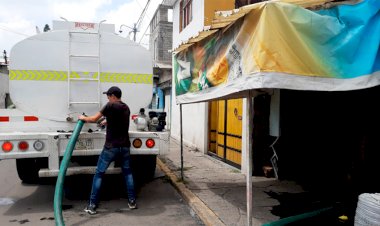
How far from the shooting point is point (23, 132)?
227 inches

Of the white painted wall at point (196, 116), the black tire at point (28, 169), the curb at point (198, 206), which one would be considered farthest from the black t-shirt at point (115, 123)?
the white painted wall at point (196, 116)

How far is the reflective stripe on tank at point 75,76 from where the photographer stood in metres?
5.72

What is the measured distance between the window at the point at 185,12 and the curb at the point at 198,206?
310 inches

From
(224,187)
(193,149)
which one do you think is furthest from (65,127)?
(193,149)

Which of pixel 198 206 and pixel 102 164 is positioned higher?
pixel 102 164

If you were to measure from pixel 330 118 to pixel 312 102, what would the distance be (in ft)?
1.96

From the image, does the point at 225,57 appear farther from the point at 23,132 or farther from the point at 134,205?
the point at 23,132

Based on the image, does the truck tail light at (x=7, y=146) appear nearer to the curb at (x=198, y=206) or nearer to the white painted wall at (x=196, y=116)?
the curb at (x=198, y=206)

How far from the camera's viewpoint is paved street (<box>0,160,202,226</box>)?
16.8 ft

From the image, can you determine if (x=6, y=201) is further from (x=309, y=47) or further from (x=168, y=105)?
(x=168, y=105)

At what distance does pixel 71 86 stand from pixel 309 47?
4.14m

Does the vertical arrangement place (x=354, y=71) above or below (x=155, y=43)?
below

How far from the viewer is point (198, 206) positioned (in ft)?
18.5

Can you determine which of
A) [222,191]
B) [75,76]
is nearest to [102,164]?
[75,76]
